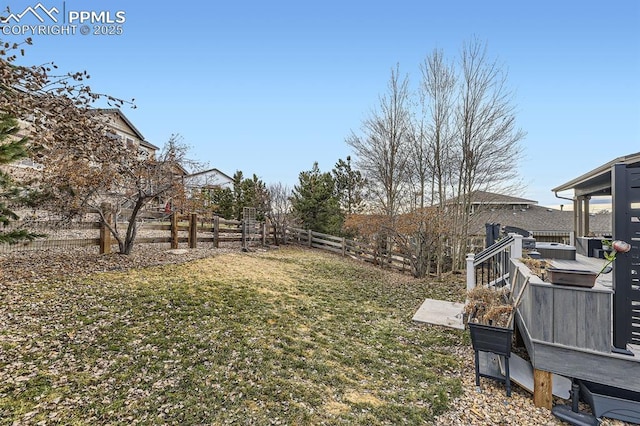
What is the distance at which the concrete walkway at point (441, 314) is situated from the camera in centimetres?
541

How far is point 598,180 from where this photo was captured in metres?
8.12

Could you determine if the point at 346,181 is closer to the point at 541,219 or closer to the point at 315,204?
the point at 315,204

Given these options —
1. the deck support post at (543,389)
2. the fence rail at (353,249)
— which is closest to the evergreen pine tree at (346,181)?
the fence rail at (353,249)

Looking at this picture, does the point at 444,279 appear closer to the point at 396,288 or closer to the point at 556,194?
the point at 396,288

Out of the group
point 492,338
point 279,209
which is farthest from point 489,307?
point 279,209

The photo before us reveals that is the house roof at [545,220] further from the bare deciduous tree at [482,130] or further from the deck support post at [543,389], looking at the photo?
the deck support post at [543,389]

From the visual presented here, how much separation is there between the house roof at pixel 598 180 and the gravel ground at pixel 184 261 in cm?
393

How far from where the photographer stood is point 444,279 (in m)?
10.1

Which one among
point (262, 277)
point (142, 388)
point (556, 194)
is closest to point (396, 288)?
point (262, 277)

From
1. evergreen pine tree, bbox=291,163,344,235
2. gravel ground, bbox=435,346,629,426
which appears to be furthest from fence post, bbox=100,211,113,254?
evergreen pine tree, bbox=291,163,344,235

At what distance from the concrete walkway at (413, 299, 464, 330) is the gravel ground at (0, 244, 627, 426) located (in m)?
0.90

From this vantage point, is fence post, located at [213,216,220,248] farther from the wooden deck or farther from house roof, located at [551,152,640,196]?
house roof, located at [551,152,640,196]

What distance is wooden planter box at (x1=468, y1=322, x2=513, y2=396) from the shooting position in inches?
130

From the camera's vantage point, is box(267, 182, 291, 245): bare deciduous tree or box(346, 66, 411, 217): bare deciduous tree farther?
box(267, 182, 291, 245): bare deciduous tree
